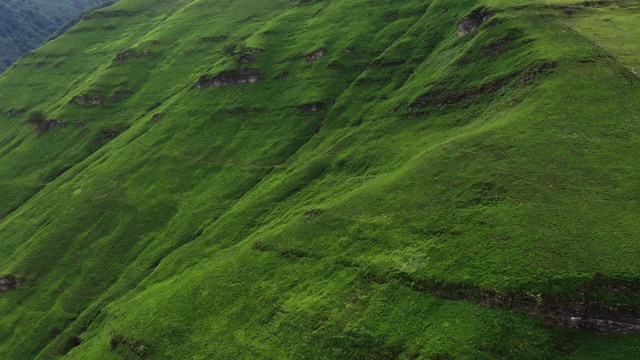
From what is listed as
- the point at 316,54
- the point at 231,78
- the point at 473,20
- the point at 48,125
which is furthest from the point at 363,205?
the point at 48,125

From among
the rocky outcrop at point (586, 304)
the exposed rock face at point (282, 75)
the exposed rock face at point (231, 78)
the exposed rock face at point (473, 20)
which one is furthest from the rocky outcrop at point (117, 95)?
the rocky outcrop at point (586, 304)

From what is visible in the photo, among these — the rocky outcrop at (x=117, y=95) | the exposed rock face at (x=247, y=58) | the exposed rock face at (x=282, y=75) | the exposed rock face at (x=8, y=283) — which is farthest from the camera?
the rocky outcrop at (x=117, y=95)

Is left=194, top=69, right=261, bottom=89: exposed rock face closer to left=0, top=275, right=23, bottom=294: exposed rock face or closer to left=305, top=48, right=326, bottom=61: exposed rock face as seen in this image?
left=305, top=48, right=326, bottom=61: exposed rock face

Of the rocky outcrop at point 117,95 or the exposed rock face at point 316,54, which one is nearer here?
the exposed rock face at point 316,54

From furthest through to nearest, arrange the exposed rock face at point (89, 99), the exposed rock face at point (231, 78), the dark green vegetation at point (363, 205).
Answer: the exposed rock face at point (89, 99) < the exposed rock face at point (231, 78) < the dark green vegetation at point (363, 205)

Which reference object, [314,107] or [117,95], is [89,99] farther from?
[314,107]

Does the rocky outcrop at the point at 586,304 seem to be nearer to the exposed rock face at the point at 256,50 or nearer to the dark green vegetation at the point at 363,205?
the dark green vegetation at the point at 363,205

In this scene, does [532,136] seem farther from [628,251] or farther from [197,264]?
[197,264]

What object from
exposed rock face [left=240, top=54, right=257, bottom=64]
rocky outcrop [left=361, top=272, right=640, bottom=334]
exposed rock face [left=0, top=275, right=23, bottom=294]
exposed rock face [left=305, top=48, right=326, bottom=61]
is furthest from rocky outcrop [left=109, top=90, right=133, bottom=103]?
rocky outcrop [left=361, top=272, right=640, bottom=334]
